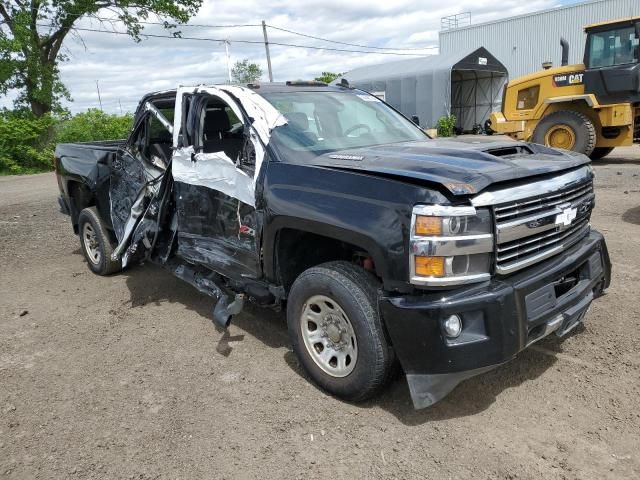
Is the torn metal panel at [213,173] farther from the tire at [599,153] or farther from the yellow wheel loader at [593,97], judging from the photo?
the tire at [599,153]

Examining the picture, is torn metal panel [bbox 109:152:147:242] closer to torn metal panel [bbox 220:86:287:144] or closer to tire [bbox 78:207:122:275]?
tire [bbox 78:207:122:275]

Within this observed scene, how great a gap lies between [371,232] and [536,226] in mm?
928

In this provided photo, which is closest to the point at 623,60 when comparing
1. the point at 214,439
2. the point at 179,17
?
the point at 214,439

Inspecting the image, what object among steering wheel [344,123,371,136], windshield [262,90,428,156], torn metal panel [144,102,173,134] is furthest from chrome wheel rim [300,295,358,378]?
torn metal panel [144,102,173,134]

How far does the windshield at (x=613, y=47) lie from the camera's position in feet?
37.6

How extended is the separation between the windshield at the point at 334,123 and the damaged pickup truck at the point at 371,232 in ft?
0.05

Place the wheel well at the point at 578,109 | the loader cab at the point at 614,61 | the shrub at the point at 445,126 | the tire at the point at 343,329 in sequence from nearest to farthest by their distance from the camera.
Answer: the tire at the point at 343,329, the loader cab at the point at 614,61, the wheel well at the point at 578,109, the shrub at the point at 445,126

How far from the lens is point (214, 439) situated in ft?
10.2

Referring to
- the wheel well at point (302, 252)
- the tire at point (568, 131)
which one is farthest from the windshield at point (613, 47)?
the wheel well at point (302, 252)

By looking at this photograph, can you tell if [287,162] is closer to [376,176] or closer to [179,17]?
[376,176]

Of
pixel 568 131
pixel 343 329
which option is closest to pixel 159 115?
pixel 343 329

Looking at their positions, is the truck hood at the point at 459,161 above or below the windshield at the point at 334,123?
below

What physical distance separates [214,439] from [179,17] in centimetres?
2592

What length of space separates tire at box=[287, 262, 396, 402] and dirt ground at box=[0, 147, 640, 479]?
186mm
